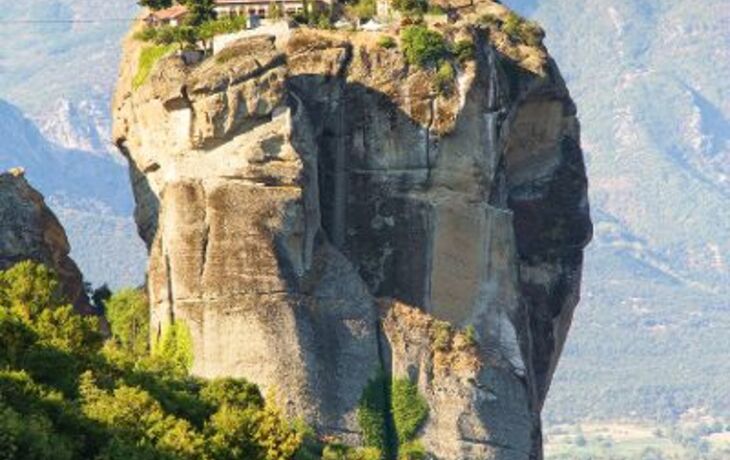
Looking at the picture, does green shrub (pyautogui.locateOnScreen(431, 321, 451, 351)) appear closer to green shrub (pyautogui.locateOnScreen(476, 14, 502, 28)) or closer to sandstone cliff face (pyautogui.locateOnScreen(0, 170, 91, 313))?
sandstone cliff face (pyautogui.locateOnScreen(0, 170, 91, 313))

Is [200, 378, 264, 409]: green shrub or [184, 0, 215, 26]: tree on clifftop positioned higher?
[184, 0, 215, 26]: tree on clifftop

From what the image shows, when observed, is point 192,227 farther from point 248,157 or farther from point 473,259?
point 473,259

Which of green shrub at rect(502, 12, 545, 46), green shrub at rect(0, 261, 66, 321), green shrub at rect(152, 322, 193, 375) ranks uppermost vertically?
green shrub at rect(0, 261, 66, 321)

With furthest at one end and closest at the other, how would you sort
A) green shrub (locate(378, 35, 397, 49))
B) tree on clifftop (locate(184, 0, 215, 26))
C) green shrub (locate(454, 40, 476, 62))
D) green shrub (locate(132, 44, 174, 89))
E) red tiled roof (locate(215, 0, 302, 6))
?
red tiled roof (locate(215, 0, 302, 6)) < tree on clifftop (locate(184, 0, 215, 26)) < green shrub (locate(132, 44, 174, 89)) < green shrub (locate(378, 35, 397, 49)) < green shrub (locate(454, 40, 476, 62))

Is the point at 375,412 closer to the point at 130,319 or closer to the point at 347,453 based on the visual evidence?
the point at 130,319

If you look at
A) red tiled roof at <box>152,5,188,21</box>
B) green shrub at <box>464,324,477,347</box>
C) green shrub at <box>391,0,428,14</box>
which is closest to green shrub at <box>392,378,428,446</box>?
green shrub at <box>464,324,477,347</box>

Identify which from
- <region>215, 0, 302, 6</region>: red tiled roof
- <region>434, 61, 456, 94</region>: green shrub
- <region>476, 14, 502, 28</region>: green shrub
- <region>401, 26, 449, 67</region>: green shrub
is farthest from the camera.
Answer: <region>476, 14, 502, 28</region>: green shrub

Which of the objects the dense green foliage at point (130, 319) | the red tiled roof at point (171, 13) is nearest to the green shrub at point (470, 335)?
Answer: the dense green foliage at point (130, 319)

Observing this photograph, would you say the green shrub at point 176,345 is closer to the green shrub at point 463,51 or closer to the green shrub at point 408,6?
the green shrub at point 463,51
